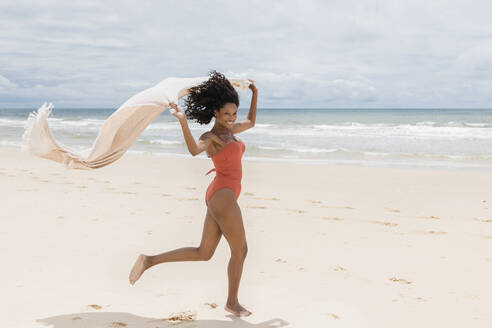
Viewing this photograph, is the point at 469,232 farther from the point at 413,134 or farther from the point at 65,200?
the point at 413,134

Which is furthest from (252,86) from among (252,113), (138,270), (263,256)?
(263,256)

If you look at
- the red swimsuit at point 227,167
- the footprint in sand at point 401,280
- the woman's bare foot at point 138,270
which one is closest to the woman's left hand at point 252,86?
the red swimsuit at point 227,167

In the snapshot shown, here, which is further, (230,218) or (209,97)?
(209,97)

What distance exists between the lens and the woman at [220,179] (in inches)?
135

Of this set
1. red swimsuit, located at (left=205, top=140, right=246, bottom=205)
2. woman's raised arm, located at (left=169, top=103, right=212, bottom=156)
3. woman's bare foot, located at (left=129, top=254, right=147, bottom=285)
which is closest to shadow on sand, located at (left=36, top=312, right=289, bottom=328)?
woman's bare foot, located at (left=129, top=254, right=147, bottom=285)

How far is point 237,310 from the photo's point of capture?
12.1ft

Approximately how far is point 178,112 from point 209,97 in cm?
35

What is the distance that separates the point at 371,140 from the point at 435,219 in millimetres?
17441

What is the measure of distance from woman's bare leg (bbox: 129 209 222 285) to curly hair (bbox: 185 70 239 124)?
30.1 inches

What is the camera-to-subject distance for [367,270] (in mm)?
4871

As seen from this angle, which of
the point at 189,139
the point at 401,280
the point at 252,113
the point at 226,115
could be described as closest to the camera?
the point at 189,139

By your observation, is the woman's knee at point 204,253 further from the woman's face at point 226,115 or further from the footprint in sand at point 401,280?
the footprint in sand at point 401,280

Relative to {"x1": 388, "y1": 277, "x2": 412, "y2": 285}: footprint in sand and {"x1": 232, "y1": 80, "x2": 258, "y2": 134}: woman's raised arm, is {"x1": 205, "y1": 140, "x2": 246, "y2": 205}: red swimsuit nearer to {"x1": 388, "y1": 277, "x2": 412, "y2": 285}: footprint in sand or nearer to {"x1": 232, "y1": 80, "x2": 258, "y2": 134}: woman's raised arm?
{"x1": 232, "y1": 80, "x2": 258, "y2": 134}: woman's raised arm

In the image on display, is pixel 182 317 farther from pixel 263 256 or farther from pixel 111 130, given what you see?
pixel 263 256
